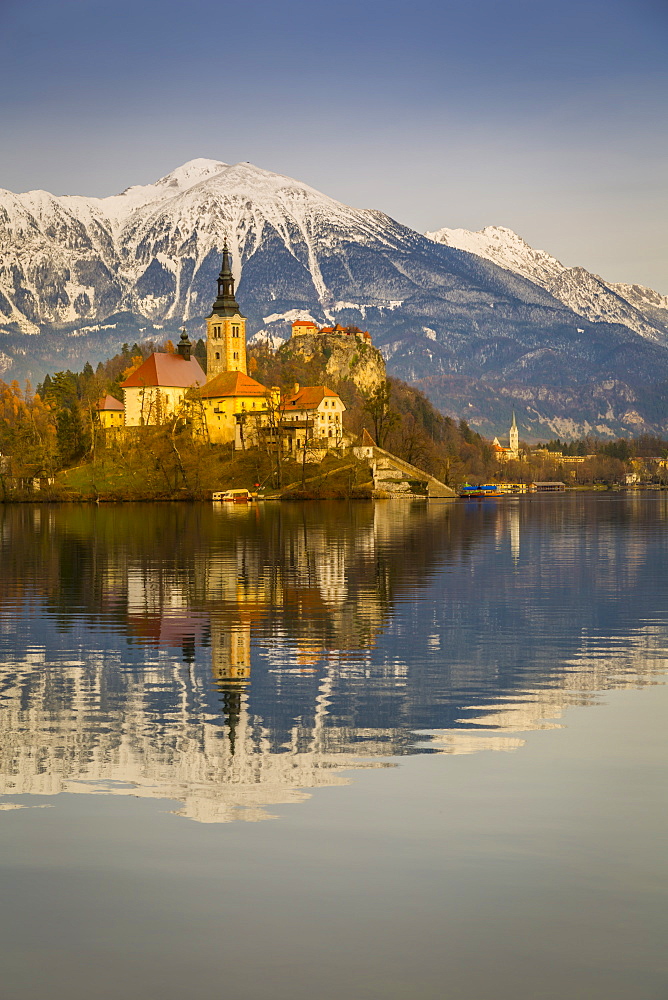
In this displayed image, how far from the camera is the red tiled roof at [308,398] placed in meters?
188

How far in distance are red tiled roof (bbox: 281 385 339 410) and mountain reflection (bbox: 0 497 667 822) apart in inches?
5109

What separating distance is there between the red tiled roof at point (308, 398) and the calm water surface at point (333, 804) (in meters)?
153

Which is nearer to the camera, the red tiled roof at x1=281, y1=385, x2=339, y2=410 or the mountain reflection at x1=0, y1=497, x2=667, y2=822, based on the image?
the mountain reflection at x1=0, y1=497, x2=667, y2=822

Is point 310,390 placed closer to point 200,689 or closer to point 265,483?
point 265,483

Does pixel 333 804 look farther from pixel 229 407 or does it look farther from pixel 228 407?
pixel 228 407

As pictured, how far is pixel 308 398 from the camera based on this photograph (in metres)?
190

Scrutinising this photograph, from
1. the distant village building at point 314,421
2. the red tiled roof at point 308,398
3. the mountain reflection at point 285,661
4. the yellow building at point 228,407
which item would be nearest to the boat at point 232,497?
the distant village building at point 314,421

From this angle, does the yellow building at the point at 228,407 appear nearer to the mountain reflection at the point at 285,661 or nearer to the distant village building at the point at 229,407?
the distant village building at the point at 229,407

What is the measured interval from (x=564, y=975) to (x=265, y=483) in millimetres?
166180

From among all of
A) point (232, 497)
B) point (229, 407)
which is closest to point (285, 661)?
point (232, 497)

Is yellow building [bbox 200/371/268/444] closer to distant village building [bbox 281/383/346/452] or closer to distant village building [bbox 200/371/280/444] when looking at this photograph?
distant village building [bbox 200/371/280/444]

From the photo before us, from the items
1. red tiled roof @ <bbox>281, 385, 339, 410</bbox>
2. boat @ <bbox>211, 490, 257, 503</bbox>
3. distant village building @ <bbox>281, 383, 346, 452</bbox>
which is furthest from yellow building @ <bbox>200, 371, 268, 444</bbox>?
boat @ <bbox>211, 490, 257, 503</bbox>

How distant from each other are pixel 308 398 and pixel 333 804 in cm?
17668

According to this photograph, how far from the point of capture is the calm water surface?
10.8 metres
